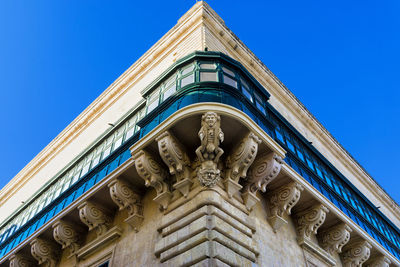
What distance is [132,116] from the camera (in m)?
13.8

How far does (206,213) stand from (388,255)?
365 inches

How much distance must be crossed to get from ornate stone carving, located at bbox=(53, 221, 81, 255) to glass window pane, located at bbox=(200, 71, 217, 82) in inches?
256

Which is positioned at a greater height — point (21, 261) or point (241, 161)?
point (21, 261)

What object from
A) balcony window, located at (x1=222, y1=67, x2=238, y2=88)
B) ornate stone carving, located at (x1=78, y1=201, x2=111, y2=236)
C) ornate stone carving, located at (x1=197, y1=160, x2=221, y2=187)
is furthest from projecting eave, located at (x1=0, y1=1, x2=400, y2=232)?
ornate stone carving, located at (x1=197, y1=160, x2=221, y2=187)

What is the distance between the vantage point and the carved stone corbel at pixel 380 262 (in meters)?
13.0

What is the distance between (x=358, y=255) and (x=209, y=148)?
24.5ft

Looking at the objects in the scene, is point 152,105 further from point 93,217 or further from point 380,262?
point 380,262

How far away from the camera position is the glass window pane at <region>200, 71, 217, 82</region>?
404 inches

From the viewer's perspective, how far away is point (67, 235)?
1149 cm

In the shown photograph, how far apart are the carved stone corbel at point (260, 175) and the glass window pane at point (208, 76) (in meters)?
2.72

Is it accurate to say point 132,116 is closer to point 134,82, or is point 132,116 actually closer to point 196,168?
point 134,82

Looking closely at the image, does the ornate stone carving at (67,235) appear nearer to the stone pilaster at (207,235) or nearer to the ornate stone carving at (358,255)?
the stone pilaster at (207,235)

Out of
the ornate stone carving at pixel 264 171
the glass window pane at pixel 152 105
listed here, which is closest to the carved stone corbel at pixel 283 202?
the ornate stone carving at pixel 264 171

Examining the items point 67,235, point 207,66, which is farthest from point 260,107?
point 67,235
